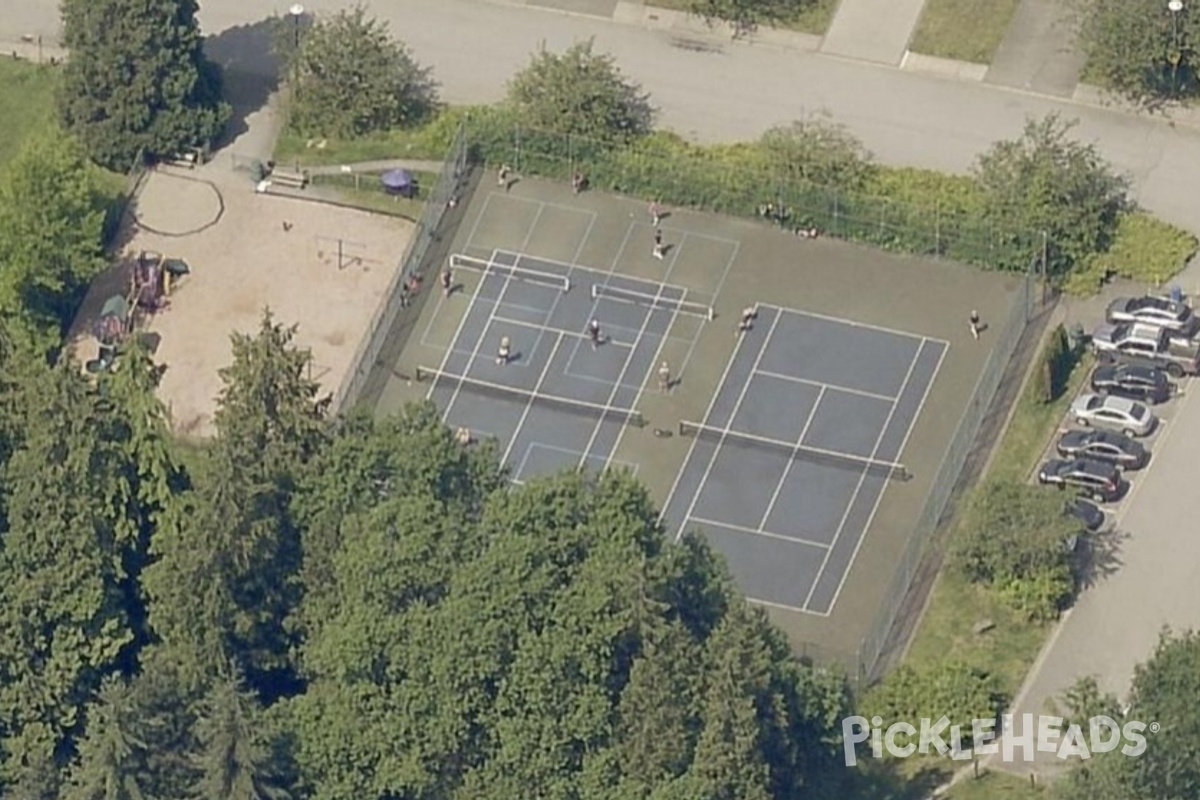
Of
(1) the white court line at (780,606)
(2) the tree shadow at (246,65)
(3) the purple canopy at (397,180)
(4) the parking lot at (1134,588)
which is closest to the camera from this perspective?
(4) the parking lot at (1134,588)

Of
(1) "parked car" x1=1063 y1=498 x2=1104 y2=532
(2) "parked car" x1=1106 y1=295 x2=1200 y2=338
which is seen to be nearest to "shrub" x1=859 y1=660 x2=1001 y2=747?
(1) "parked car" x1=1063 y1=498 x2=1104 y2=532

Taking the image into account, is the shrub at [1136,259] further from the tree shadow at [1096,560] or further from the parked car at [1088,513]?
the tree shadow at [1096,560]

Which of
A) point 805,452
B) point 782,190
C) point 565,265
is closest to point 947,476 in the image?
point 805,452

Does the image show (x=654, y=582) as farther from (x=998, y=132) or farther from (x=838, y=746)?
(x=998, y=132)

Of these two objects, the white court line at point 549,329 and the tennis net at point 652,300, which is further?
the tennis net at point 652,300

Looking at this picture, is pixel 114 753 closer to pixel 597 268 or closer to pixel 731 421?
pixel 731 421

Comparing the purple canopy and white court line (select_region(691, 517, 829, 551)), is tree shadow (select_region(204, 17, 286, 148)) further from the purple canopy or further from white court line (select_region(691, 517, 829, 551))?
white court line (select_region(691, 517, 829, 551))

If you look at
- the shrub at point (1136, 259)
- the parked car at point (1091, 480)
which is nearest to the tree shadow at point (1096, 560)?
the parked car at point (1091, 480)

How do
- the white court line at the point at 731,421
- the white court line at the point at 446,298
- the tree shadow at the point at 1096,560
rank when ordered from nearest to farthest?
1. the tree shadow at the point at 1096,560
2. the white court line at the point at 731,421
3. the white court line at the point at 446,298
